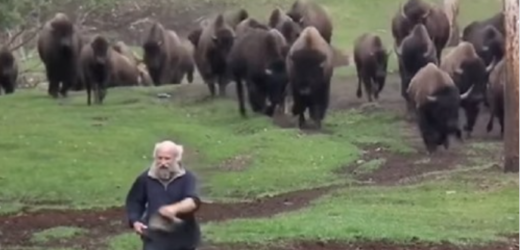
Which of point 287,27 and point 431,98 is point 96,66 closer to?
point 287,27

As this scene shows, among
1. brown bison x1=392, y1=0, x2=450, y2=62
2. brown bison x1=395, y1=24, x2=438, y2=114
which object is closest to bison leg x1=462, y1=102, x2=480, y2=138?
brown bison x1=395, y1=24, x2=438, y2=114

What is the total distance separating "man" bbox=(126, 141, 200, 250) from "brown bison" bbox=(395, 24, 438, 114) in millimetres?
18210

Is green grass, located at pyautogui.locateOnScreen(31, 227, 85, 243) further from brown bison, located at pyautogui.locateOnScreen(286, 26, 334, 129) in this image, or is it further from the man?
brown bison, located at pyautogui.locateOnScreen(286, 26, 334, 129)

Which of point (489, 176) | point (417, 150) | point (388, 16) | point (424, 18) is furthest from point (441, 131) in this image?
point (388, 16)

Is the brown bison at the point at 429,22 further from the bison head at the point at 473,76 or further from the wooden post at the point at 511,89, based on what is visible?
the wooden post at the point at 511,89

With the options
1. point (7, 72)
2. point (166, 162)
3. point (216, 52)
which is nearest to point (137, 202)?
point (166, 162)

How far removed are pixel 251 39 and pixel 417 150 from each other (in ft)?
16.2

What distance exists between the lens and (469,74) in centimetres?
2855

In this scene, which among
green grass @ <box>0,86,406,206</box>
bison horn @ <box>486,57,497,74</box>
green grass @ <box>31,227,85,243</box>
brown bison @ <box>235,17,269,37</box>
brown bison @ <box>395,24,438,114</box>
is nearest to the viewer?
green grass @ <box>31,227,85,243</box>

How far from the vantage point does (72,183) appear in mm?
21922

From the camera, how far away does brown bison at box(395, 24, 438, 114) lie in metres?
29.9

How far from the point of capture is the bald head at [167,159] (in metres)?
11.6

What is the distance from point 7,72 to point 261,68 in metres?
10.8

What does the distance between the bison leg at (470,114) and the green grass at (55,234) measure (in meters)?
11.0
